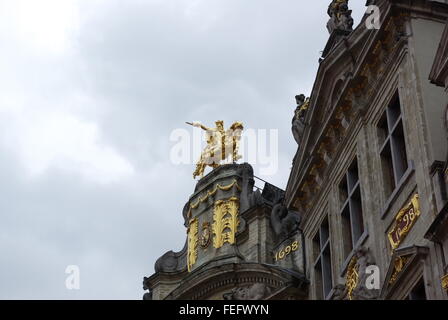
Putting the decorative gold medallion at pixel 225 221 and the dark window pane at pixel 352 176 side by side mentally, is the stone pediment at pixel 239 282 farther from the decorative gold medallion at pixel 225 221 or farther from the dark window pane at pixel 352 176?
the dark window pane at pixel 352 176

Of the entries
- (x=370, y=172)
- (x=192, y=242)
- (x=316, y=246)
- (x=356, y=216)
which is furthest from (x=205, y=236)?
(x=370, y=172)

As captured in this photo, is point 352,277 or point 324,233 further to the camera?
point 324,233

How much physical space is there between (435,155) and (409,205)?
1.22 meters

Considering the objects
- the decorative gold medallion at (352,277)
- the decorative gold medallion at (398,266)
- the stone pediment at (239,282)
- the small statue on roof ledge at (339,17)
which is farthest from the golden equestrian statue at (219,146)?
the decorative gold medallion at (398,266)

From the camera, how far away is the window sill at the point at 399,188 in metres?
22.9

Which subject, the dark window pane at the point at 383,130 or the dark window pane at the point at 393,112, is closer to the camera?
the dark window pane at the point at 393,112

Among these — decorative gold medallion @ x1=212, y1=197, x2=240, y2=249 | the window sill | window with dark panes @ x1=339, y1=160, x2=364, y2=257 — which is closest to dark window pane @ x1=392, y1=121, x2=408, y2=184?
the window sill

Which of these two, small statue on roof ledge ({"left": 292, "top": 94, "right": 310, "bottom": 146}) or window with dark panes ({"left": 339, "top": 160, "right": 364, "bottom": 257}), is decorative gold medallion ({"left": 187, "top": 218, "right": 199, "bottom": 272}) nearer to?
small statue on roof ledge ({"left": 292, "top": 94, "right": 310, "bottom": 146})

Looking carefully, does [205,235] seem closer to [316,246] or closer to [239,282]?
[239,282]

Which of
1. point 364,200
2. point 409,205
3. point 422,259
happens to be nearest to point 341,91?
point 364,200

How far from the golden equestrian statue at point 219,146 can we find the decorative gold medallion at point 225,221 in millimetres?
2877

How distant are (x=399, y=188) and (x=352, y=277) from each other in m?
2.66

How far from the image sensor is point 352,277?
24781 mm

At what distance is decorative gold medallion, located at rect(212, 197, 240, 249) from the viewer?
4175 cm
